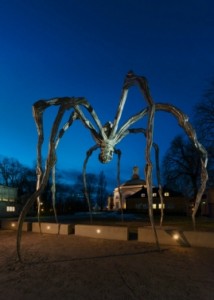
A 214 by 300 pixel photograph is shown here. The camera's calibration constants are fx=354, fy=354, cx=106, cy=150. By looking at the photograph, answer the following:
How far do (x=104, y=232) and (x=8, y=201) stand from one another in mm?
44271

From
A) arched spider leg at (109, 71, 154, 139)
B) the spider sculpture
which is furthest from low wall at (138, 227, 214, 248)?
arched spider leg at (109, 71, 154, 139)

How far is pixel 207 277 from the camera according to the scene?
7883 mm

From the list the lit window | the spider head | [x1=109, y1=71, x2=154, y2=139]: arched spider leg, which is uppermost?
[x1=109, y1=71, x2=154, y2=139]: arched spider leg

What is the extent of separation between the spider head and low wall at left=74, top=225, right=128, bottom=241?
4436 mm

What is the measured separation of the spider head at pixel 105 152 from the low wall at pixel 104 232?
14.6 feet

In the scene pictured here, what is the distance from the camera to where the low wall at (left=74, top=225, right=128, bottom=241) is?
605 inches

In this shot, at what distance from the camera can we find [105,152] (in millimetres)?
11984

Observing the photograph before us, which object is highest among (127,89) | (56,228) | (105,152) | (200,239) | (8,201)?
(127,89)

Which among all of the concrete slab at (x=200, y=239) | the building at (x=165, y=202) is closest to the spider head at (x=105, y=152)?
the concrete slab at (x=200, y=239)

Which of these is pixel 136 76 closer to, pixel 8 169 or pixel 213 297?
pixel 213 297

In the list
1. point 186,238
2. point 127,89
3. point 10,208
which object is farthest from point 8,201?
point 127,89

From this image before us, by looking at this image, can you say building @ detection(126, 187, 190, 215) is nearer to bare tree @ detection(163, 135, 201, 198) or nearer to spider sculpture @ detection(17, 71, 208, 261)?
bare tree @ detection(163, 135, 201, 198)

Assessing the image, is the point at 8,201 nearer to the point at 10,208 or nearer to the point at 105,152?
the point at 10,208

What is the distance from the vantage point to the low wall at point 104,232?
50.4 ft
